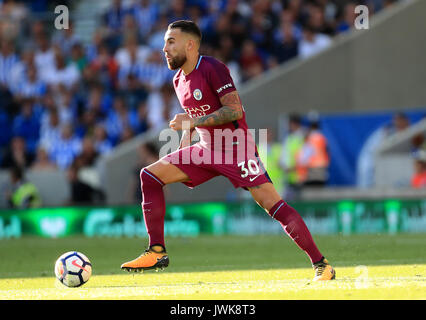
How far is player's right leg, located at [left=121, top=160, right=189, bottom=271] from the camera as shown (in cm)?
790

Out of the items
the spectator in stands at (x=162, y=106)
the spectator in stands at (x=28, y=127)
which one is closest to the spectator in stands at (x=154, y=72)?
the spectator in stands at (x=162, y=106)

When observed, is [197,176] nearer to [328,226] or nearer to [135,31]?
[328,226]

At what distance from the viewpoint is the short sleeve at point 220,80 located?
759 centimetres

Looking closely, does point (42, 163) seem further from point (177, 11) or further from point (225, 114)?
point (225, 114)

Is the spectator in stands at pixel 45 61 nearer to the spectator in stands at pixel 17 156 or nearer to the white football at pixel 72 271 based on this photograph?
the spectator in stands at pixel 17 156

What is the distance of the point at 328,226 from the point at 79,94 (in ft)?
22.6

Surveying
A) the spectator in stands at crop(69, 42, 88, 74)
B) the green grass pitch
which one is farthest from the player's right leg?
the spectator in stands at crop(69, 42, 88, 74)

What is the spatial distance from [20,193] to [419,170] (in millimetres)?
Result: 7050

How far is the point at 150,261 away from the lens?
310 inches

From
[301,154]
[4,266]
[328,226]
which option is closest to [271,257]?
[4,266]

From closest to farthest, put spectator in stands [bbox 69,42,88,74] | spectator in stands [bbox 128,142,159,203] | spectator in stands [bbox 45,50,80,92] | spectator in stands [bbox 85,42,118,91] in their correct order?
spectator in stands [bbox 128,142,159,203]
spectator in stands [bbox 85,42,118,91]
spectator in stands [bbox 45,50,80,92]
spectator in stands [bbox 69,42,88,74]

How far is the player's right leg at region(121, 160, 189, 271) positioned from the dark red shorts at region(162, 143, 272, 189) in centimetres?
8

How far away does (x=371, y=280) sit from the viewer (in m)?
7.45

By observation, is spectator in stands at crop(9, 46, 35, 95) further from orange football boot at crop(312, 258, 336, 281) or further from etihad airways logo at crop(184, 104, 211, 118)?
orange football boot at crop(312, 258, 336, 281)
